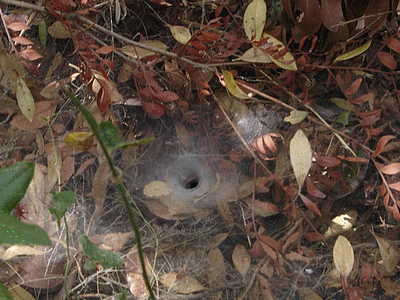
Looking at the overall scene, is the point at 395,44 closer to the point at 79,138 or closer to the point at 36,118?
the point at 79,138

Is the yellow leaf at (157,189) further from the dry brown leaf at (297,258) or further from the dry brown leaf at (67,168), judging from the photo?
the dry brown leaf at (297,258)

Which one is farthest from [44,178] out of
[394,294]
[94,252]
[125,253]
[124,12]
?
[394,294]

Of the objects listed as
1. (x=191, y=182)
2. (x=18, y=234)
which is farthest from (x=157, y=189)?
(x=18, y=234)

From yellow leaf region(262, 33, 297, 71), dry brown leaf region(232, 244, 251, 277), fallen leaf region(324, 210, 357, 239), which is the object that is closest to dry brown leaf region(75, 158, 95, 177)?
dry brown leaf region(232, 244, 251, 277)

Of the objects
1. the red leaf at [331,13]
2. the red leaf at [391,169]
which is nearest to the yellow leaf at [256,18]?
the red leaf at [331,13]

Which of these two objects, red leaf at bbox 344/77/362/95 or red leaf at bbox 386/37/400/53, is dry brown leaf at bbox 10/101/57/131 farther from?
red leaf at bbox 386/37/400/53

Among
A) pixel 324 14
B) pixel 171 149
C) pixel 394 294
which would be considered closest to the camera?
pixel 324 14

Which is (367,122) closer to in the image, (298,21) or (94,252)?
(298,21)
